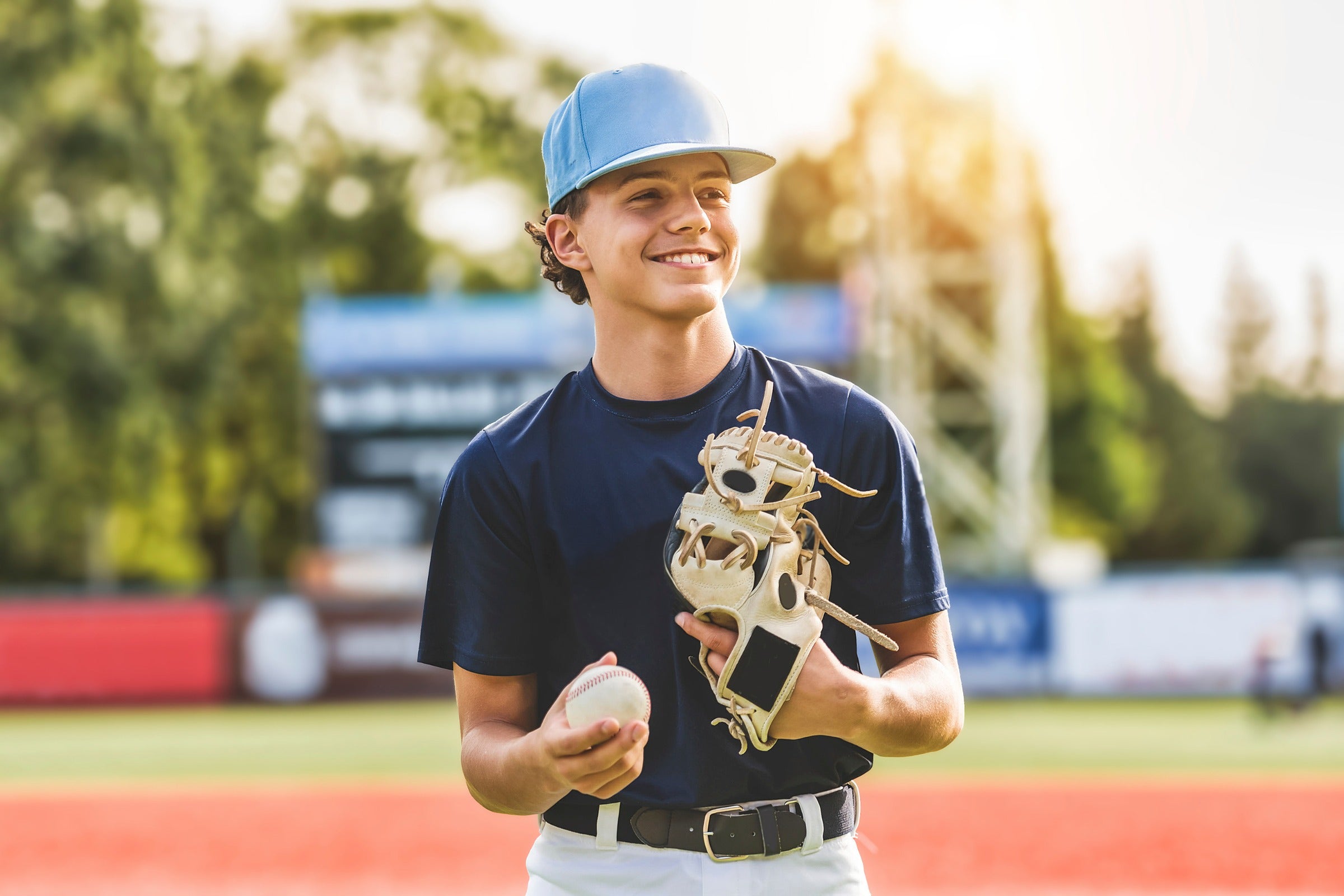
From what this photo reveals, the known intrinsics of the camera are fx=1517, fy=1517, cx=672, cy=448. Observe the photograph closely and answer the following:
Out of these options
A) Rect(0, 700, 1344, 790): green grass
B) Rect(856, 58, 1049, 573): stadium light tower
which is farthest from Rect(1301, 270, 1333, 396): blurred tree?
Rect(0, 700, 1344, 790): green grass

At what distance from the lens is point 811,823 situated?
227 cm

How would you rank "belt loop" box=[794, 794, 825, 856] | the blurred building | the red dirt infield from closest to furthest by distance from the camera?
1. "belt loop" box=[794, 794, 825, 856]
2. the red dirt infield
3. the blurred building

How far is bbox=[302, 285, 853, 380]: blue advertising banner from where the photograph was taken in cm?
1894

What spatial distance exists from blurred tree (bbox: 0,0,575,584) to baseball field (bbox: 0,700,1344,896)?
1182 centimetres

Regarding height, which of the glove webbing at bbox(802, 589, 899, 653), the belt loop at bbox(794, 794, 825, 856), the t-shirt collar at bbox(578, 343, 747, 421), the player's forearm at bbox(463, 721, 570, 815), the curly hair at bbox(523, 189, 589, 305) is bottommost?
the belt loop at bbox(794, 794, 825, 856)

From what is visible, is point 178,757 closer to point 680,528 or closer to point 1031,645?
point 1031,645

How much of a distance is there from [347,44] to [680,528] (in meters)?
36.2

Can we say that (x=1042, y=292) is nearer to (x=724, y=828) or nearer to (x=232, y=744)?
(x=232, y=744)

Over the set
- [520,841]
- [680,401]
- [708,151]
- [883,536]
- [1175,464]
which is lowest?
[520,841]

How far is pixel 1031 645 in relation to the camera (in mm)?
17578

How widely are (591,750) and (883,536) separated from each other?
1.85ft

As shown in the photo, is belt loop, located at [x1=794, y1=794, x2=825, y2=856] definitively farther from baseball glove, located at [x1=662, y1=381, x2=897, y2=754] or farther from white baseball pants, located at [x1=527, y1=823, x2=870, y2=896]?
baseball glove, located at [x1=662, y1=381, x2=897, y2=754]

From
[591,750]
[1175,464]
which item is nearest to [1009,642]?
[591,750]

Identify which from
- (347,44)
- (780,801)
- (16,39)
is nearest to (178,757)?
(780,801)
